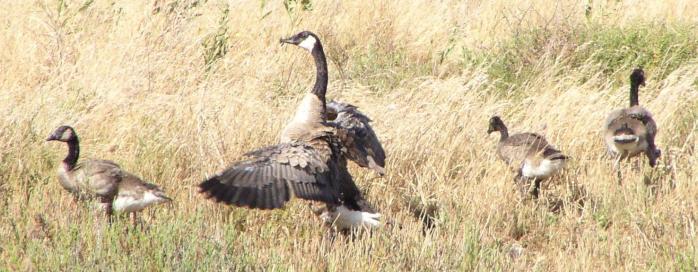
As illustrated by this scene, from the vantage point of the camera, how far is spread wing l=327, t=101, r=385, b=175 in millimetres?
7492

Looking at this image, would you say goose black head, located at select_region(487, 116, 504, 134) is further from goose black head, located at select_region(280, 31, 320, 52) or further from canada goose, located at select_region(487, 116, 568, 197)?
goose black head, located at select_region(280, 31, 320, 52)

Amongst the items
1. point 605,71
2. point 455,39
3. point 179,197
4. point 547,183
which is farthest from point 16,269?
point 605,71

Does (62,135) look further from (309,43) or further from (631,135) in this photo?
(631,135)

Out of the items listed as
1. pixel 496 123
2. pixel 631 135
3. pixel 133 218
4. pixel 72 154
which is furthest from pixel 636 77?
pixel 72 154

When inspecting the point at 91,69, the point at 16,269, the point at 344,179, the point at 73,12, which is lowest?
the point at 16,269

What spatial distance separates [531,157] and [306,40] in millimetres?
2151

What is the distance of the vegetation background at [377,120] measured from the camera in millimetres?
6602

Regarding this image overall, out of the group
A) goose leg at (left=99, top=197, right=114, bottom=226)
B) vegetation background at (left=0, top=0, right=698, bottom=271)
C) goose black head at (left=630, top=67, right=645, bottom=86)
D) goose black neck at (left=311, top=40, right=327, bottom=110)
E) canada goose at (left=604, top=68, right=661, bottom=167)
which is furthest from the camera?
goose black head at (left=630, top=67, right=645, bottom=86)

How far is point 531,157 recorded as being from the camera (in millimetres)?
8234

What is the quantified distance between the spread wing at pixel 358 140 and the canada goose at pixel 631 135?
2223 millimetres

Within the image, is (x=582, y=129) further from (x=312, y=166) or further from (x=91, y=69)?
(x=91, y=69)

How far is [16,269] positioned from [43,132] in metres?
2.77

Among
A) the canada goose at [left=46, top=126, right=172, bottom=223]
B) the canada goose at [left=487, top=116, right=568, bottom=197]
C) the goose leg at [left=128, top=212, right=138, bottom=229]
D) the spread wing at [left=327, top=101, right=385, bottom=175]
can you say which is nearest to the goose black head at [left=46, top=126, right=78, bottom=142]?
the canada goose at [left=46, top=126, right=172, bottom=223]

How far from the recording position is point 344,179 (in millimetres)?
7352
